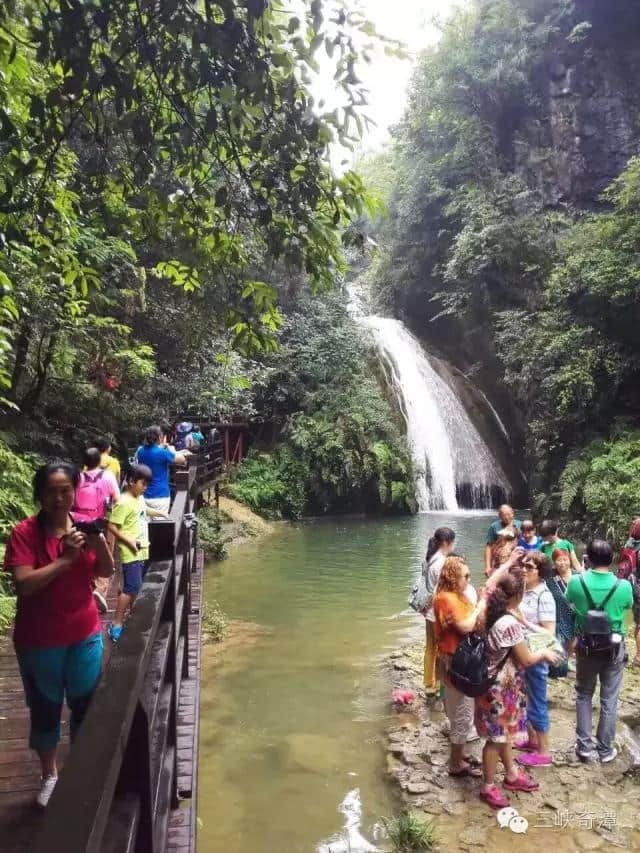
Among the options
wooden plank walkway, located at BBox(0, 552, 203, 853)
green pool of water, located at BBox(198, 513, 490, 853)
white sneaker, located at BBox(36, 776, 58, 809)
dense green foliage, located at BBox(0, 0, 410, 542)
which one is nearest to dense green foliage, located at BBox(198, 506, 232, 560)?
green pool of water, located at BBox(198, 513, 490, 853)

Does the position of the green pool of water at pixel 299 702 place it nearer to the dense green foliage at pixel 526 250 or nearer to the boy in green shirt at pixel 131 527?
the boy in green shirt at pixel 131 527

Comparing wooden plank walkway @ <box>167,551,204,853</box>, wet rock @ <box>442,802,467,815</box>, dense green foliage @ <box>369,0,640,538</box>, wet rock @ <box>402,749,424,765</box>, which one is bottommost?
wet rock @ <box>442,802,467,815</box>

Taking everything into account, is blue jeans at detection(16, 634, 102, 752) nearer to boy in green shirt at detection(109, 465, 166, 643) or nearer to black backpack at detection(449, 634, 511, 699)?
boy in green shirt at detection(109, 465, 166, 643)

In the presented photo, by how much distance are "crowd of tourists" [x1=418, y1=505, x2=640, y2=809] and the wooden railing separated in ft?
7.15

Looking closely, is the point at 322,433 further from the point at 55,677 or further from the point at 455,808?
the point at 55,677

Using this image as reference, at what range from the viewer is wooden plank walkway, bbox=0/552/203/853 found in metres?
2.92

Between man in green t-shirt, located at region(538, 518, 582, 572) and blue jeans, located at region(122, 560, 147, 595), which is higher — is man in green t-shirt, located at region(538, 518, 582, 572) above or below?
above

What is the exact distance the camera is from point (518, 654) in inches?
170

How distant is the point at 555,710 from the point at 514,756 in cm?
132

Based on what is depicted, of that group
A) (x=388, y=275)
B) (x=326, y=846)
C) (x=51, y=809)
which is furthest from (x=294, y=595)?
(x=388, y=275)

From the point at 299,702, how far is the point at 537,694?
2588mm

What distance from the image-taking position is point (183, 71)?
2615 mm

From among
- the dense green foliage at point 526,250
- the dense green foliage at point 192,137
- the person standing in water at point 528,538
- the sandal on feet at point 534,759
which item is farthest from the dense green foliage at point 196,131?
the dense green foliage at point 526,250

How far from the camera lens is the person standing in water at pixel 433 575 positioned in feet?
18.9
